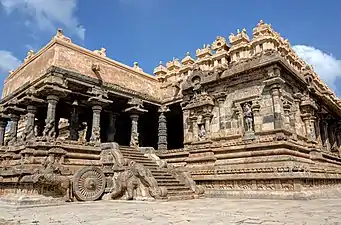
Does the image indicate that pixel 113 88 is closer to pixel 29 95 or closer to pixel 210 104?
pixel 29 95

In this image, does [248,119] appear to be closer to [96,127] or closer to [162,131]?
[162,131]

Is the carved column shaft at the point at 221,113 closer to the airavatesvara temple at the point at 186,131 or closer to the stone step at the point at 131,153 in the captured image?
the airavatesvara temple at the point at 186,131

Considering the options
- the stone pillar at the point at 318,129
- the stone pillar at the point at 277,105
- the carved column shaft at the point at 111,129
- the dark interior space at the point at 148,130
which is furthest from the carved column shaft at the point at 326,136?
the carved column shaft at the point at 111,129

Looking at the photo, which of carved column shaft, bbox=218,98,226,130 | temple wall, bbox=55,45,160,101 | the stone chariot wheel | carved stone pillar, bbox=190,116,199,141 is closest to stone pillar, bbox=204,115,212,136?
carved column shaft, bbox=218,98,226,130

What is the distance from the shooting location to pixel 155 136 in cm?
2242

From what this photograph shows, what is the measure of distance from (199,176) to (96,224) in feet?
27.2

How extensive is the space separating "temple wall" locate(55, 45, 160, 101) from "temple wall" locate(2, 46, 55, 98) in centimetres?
65

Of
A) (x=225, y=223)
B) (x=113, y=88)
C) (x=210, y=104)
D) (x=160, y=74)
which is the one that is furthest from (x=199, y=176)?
(x=160, y=74)

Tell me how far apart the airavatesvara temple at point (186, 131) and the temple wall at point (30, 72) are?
10 cm

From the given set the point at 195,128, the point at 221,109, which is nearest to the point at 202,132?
the point at 195,128

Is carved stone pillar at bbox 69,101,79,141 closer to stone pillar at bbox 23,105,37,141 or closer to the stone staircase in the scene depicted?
stone pillar at bbox 23,105,37,141

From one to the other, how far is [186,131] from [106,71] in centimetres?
571

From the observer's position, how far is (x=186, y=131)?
52.0 ft

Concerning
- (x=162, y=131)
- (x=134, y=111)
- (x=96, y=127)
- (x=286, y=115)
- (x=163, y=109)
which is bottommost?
(x=96, y=127)
